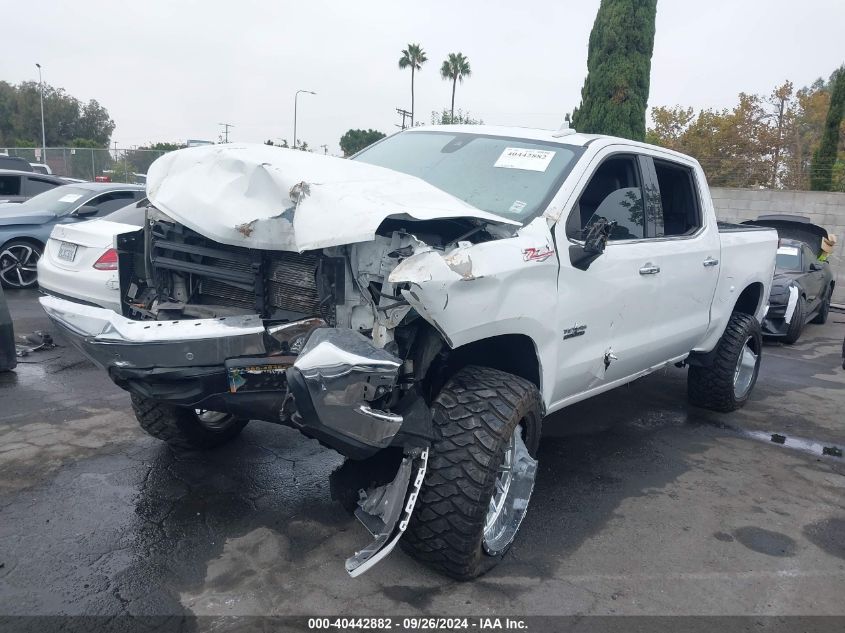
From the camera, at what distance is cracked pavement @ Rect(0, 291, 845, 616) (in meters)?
3.12

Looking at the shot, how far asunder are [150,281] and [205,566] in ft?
4.54

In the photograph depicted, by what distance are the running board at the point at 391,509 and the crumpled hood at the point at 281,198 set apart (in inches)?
39.0

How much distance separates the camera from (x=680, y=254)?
4770 millimetres

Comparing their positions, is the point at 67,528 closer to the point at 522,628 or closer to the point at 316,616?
the point at 316,616

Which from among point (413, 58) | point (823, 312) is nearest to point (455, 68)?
point (413, 58)

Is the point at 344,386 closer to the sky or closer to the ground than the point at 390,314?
closer to the ground

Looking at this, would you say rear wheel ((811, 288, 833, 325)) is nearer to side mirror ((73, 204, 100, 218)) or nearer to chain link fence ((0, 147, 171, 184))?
side mirror ((73, 204, 100, 218))

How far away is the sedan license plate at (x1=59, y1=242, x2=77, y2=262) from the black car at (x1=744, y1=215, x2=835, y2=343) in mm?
8212

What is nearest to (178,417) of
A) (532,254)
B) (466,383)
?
(466,383)

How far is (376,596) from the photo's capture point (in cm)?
311

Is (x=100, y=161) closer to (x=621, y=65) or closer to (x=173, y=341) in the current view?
(x=621, y=65)

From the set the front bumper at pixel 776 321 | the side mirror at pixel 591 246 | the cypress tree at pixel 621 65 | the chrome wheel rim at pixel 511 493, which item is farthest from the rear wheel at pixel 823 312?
the chrome wheel rim at pixel 511 493

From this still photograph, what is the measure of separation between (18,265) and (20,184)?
419cm

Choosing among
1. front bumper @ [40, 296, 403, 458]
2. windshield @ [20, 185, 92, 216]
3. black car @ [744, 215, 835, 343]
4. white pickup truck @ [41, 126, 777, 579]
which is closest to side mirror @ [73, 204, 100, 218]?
windshield @ [20, 185, 92, 216]
